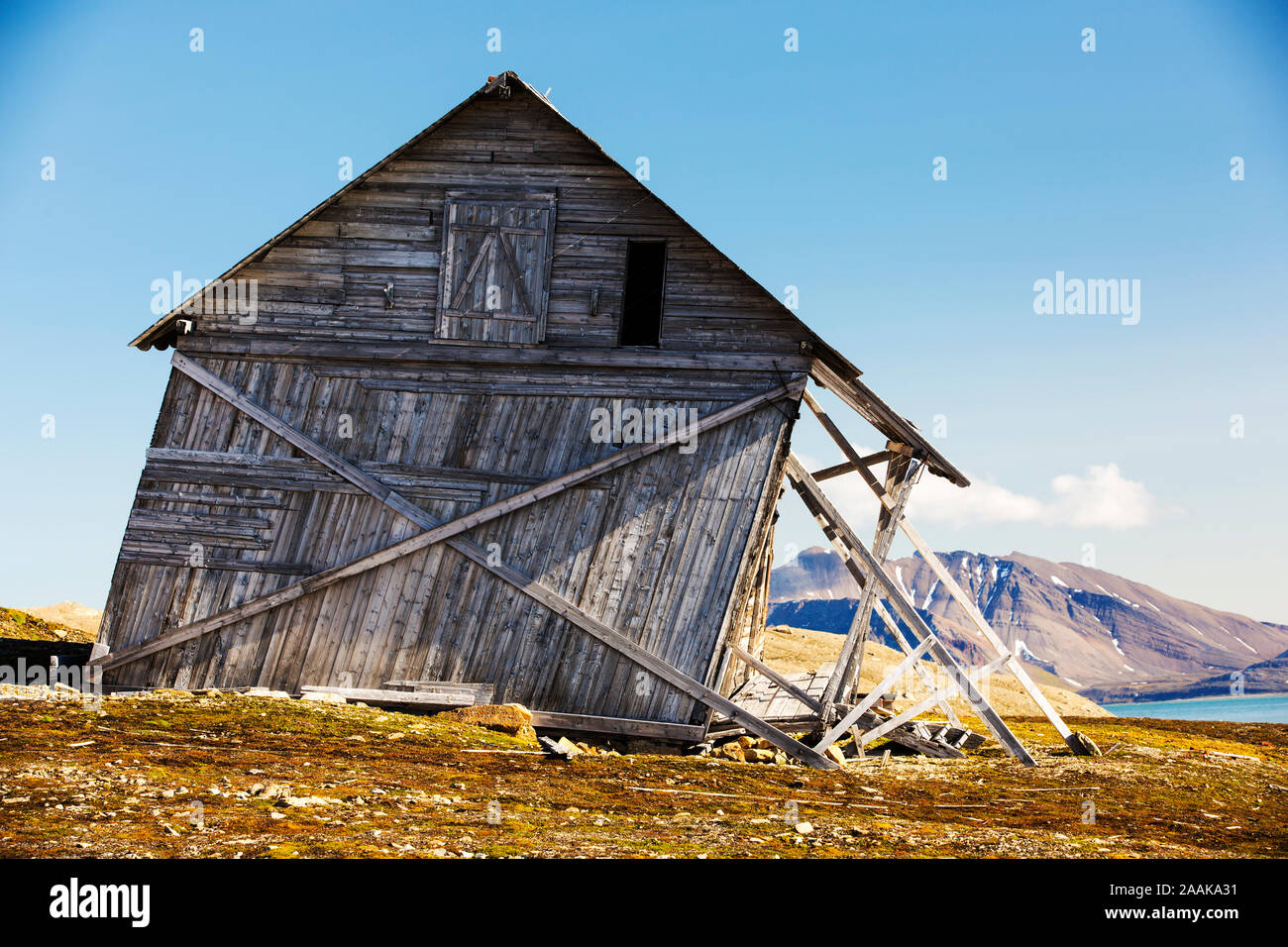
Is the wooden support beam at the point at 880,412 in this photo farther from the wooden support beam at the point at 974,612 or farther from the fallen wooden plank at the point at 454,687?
the fallen wooden plank at the point at 454,687

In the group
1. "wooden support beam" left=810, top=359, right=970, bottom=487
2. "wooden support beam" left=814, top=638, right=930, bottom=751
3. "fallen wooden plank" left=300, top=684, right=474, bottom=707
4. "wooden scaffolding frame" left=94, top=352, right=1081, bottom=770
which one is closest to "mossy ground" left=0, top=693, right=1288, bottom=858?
"fallen wooden plank" left=300, top=684, right=474, bottom=707

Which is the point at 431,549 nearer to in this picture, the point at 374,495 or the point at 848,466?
the point at 374,495

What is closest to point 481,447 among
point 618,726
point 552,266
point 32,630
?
point 552,266

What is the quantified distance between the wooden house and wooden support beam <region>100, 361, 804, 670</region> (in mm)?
41

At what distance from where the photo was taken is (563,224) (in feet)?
46.8

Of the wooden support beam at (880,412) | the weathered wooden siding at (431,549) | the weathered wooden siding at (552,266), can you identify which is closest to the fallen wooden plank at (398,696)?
the weathered wooden siding at (431,549)

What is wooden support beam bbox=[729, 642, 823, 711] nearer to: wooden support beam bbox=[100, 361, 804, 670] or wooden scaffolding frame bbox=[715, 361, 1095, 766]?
wooden scaffolding frame bbox=[715, 361, 1095, 766]

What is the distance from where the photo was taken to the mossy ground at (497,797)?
6609 millimetres

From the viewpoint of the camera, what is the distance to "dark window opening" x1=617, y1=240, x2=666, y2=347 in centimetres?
1422

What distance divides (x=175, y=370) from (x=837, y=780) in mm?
11221

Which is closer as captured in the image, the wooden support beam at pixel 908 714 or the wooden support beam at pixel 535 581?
the wooden support beam at pixel 535 581

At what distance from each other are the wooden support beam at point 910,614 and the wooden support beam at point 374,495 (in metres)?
1.77

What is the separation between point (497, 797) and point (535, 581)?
199 inches
